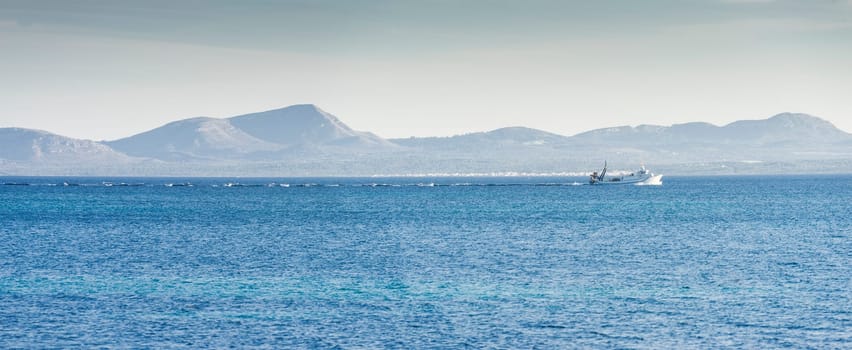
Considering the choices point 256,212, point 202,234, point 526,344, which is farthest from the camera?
point 256,212

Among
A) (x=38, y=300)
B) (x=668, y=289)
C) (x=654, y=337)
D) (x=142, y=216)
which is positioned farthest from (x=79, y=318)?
(x=142, y=216)

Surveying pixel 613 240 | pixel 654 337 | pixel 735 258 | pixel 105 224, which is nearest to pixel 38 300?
pixel 654 337

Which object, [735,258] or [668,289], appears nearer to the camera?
[668,289]

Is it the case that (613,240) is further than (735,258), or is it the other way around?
(613,240)

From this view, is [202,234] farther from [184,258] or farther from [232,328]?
[232,328]

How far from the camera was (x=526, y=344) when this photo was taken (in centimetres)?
4312

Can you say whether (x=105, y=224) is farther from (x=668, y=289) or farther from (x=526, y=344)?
(x=526, y=344)

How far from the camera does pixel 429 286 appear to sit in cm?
5944

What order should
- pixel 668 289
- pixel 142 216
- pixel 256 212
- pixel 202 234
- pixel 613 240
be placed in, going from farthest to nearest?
1. pixel 256 212
2. pixel 142 216
3. pixel 202 234
4. pixel 613 240
5. pixel 668 289

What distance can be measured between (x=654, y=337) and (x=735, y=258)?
1292 inches

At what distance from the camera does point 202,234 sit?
101938 mm

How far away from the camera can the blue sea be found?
148 ft

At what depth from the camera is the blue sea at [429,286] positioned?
148ft

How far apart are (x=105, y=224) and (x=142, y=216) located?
17.9 metres
